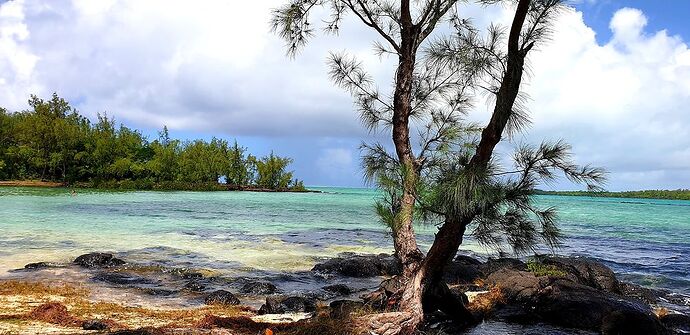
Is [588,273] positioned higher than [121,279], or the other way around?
[588,273]

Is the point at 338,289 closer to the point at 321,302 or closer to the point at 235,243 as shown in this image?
the point at 321,302

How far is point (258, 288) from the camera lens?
11531mm

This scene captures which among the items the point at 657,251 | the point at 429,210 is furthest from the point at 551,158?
the point at 657,251

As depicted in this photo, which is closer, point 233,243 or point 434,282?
point 434,282

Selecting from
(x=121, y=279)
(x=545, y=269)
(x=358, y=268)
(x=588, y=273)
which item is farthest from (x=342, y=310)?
(x=588, y=273)

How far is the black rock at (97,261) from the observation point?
14.0 m

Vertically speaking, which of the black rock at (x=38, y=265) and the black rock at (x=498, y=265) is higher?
the black rock at (x=498, y=265)


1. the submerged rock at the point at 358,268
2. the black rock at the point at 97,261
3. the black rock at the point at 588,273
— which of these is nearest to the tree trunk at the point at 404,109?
the black rock at the point at 588,273

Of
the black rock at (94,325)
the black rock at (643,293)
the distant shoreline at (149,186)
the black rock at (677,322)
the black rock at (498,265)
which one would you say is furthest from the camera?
the distant shoreline at (149,186)

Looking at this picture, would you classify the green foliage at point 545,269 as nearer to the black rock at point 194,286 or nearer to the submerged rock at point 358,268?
the submerged rock at point 358,268

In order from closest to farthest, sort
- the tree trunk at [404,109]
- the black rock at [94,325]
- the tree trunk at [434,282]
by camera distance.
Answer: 1. the tree trunk at [434,282]
2. the black rock at [94,325]
3. the tree trunk at [404,109]

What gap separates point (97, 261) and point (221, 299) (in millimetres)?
5947

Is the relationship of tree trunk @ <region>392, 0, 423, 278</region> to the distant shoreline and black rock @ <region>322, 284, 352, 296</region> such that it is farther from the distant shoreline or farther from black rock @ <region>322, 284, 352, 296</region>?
→ the distant shoreline

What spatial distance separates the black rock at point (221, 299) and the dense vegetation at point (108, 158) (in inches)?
2743
